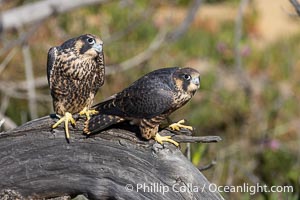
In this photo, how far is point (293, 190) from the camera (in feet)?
15.5

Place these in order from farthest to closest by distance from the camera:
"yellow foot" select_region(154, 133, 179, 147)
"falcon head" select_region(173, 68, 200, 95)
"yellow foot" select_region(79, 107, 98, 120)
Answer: "yellow foot" select_region(79, 107, 98, 120)
"yellow foot" select_region(154, 133, 179, 147)
"falcon head" select_region(173, 68, 200, 95)

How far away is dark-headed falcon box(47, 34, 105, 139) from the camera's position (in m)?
3.36

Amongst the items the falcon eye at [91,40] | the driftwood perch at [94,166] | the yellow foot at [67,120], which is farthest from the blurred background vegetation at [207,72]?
the falcon eye at [91,40]

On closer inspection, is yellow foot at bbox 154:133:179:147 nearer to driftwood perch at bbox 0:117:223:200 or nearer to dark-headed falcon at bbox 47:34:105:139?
driftwood perch at bbox 0:117:223:200

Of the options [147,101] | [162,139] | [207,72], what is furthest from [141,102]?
[207,72]

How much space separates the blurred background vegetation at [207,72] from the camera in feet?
21.5

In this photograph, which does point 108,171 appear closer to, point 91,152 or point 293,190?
point 91,152

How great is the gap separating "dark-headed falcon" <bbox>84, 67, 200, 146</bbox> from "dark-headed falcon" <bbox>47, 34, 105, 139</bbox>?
10 centimetres

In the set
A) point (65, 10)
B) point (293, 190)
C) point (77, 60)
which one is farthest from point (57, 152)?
point (65, 10)

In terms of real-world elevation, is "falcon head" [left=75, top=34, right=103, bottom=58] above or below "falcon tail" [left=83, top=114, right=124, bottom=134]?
above

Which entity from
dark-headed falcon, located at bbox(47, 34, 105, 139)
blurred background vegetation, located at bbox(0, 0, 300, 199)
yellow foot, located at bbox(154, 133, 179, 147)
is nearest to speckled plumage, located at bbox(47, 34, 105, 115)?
dark-headed falcon, located at bbox(47, 34, 105, 139)

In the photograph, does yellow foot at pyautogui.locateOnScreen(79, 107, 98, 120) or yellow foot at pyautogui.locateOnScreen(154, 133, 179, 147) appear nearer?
yellow foot at pyautogui.locateOnScreen(154, 133, 179, 147)

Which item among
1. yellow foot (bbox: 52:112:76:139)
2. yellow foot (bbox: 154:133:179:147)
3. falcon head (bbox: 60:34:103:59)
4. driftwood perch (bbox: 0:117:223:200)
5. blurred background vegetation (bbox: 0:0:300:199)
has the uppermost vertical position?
falcon head (bbox: 60:34:103:59)

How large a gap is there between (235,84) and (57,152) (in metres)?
5.39
